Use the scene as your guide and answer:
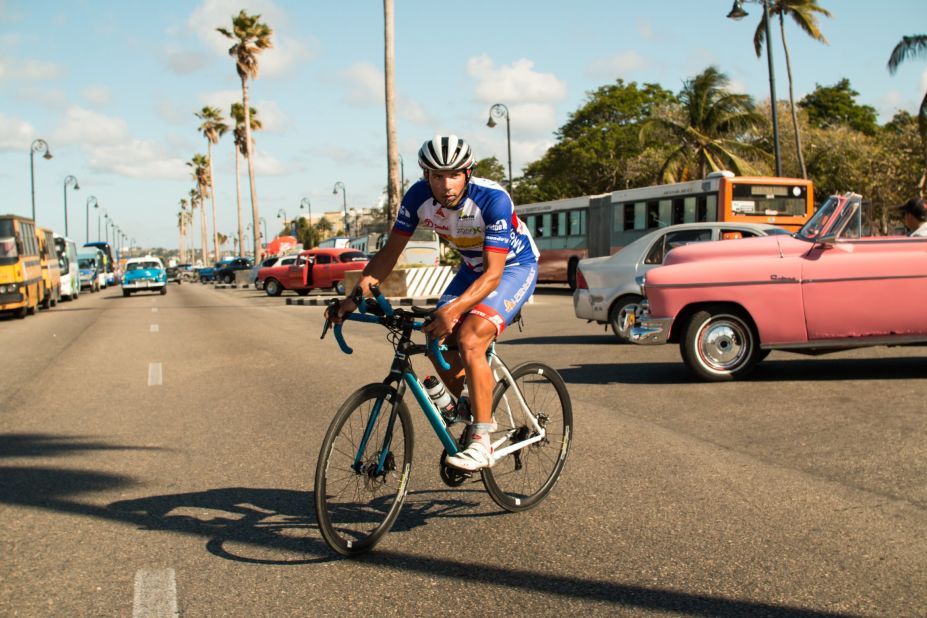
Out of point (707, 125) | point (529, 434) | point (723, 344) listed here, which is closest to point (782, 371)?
point (723, 344)

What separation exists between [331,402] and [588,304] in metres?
5.94

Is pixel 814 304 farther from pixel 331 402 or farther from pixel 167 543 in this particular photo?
pixel 167 543

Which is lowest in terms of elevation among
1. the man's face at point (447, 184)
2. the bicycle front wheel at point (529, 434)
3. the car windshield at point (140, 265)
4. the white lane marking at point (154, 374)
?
the white lane marking at point (154, 374)

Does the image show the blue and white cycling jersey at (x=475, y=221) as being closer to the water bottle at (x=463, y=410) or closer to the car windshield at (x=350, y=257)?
the water bottle at (x=463, y=410)

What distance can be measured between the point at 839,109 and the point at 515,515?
7586 centimetres

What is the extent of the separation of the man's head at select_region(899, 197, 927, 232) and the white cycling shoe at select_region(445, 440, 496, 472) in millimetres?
6901

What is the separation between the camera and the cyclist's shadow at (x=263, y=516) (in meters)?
4.26

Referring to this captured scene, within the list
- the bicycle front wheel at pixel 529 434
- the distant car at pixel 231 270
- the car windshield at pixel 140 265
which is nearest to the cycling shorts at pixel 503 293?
the bicycle front wheel at pixel 529 434

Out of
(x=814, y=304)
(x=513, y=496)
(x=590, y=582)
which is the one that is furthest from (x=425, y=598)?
(x=814, y=304)

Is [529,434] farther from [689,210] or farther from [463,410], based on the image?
[689,210]

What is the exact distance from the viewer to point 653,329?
9.37 meters

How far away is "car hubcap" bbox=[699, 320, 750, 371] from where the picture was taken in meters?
9.20

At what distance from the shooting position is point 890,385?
869 centimetres

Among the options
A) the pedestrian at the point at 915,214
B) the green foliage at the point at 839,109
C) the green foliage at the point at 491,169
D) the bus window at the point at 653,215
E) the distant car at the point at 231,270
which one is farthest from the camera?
the green foliage at the point at 491,169
